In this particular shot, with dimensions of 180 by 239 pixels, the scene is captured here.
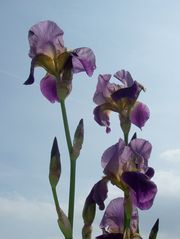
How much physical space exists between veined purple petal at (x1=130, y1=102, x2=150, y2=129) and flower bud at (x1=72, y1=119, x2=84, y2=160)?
393mm

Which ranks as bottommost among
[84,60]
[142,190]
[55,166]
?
[142,190]

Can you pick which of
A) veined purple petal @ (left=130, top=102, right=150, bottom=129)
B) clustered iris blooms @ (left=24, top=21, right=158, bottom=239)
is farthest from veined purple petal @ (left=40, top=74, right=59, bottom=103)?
veined purple petal @ (left=130, top=102, right=150, bottom=129)

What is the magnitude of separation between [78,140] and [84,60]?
0.40m

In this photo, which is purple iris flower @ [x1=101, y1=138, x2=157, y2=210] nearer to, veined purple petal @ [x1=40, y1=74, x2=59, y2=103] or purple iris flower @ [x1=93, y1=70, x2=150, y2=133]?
purple iris flower @ [x1=93, y1=70, x2=150, y2=133]

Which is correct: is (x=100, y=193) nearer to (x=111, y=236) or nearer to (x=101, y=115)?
(x=111, y=236)

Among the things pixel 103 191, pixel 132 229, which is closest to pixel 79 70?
pixel 103 191

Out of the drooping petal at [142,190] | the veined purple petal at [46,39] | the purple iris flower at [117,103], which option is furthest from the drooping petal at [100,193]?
the veined purple petal at [46,39]

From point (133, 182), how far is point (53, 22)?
830mm

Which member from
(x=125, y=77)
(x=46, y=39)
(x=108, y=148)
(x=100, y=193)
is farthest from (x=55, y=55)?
(x=100, y=193)

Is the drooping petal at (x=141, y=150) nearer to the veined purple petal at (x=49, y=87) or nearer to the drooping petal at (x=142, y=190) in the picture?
the drooping petal at (x=142, y=190)

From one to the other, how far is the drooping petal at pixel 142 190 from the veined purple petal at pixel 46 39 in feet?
2.29

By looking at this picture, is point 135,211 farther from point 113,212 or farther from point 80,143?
point 80,143

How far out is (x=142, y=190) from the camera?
1.86 metres

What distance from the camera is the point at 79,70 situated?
224cm
